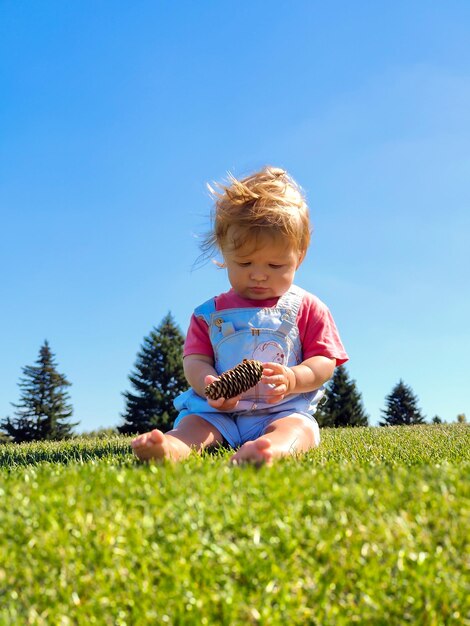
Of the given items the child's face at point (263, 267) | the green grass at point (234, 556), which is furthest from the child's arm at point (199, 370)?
the green grass at point (234, 556)

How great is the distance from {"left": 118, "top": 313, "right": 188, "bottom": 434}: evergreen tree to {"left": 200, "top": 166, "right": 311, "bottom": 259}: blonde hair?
23.5m

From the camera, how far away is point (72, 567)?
6.78 ft

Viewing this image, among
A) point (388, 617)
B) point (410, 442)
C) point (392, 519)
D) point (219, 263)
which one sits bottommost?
point (388, 617)

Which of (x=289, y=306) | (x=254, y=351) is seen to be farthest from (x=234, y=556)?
(x=289, y=306)

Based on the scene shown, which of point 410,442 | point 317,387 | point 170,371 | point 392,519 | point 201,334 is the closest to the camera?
point 392,519

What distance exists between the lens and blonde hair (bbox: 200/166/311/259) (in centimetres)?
484

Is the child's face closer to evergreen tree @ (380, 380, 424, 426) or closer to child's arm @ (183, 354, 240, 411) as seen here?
child's arm @ (183, 354, 240, 411)

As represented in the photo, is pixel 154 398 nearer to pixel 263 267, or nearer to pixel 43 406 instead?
pixel 43 406

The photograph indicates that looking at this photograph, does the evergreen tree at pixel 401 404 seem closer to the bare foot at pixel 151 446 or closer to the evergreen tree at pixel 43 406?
the evergreen tree at pixel 43 406

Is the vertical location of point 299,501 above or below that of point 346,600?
above

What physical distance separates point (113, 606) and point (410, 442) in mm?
4373

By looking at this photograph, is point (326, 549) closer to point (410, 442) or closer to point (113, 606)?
point (113, 606)

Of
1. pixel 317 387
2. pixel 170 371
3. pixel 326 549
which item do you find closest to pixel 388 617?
pixel 326 549

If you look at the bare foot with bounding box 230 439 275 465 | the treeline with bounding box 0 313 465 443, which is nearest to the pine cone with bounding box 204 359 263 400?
the bare foot with bounding box 230 439 275 465
